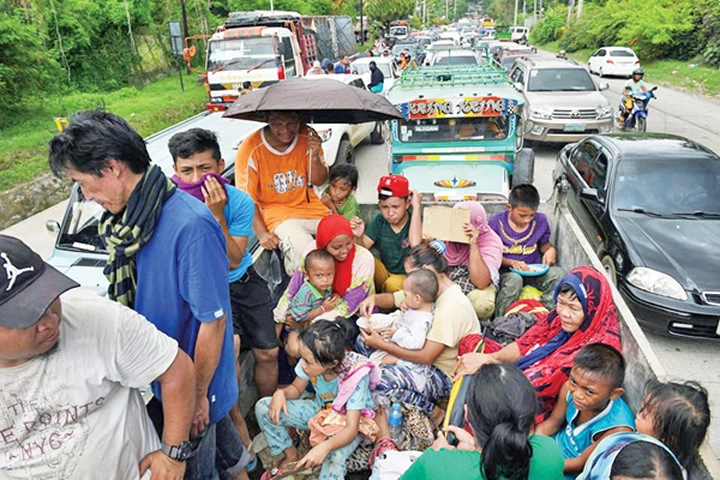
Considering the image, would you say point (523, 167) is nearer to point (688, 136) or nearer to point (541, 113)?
point (541, 113)

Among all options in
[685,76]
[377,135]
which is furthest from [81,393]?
[685,76]

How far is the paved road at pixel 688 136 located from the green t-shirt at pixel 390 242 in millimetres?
1376

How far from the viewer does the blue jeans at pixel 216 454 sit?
2.19 metres

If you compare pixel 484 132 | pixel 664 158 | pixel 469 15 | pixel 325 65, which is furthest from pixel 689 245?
pixel 469 15

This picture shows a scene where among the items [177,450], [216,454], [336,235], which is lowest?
[216,454]

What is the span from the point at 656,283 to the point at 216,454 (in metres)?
4.01

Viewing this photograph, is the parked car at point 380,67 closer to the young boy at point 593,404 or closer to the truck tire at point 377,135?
the truck tire at point 377,135

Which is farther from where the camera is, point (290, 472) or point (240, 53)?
point (240, 53)

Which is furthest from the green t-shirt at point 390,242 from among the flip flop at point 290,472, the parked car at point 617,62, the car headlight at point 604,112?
the parked car at point 617,62

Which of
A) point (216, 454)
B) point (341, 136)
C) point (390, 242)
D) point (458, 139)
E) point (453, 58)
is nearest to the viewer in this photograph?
point (216, 454)

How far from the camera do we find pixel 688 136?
1162 centimetres

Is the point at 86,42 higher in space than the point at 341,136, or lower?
higher

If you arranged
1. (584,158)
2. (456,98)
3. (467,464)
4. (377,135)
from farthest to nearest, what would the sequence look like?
(377,135) → (584,158) → (456,98) → (467,464)

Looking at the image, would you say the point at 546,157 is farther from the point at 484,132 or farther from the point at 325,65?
the point at 325,65
